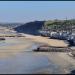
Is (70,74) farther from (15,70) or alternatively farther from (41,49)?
(41,49)

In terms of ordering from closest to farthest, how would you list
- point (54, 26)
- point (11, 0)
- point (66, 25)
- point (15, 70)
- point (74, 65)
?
1. point (11, 0)
2. point (15, 70)
3. point (74, 65)
4. point (66, 25)
5. point (54, 26)

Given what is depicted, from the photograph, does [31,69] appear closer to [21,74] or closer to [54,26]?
[21,74]

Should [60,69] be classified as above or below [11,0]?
below

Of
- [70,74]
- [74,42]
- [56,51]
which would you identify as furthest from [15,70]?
[74,42]

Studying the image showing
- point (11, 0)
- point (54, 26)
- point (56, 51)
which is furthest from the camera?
point (54, 26)

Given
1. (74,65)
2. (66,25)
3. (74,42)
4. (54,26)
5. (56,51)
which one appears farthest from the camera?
(54,26)

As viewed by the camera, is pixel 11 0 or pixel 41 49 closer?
pixel 11 0

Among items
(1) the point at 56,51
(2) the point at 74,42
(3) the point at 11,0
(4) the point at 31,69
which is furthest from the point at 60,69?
(2) the point at 74,42

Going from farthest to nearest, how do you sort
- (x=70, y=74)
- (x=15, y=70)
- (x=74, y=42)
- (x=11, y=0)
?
(x=74, y=42)
(x=15, y=70)
(x=70, y=74)
(x=11, y=0)

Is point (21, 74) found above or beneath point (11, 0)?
beneath
